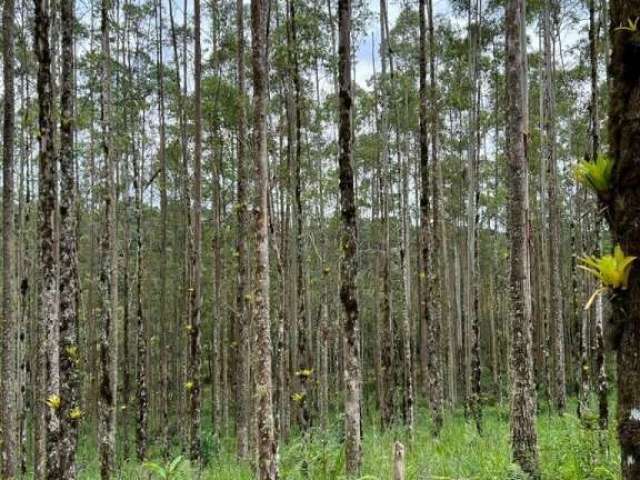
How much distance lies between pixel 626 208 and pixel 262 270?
4.64 metres

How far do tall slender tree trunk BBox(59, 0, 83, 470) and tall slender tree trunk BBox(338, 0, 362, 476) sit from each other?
11.1ft

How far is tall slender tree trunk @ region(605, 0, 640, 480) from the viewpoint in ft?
7.54

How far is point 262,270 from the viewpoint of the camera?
6621mm

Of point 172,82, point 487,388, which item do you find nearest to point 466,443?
point 172,82

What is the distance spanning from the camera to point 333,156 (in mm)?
24844

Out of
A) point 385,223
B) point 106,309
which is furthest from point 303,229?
point 106,309

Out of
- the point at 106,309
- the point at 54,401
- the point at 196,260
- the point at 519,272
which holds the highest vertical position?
the point at 196,260

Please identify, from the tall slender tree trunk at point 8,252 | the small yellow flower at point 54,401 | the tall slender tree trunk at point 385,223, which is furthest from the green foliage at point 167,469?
the tall slender tree trunk at point 385,223

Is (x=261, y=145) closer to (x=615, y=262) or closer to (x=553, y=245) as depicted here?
(x=615, y=262)

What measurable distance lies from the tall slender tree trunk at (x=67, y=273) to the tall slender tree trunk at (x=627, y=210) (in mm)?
6752

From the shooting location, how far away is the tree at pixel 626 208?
2.30 meters

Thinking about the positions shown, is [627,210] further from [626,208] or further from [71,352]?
[71,352]

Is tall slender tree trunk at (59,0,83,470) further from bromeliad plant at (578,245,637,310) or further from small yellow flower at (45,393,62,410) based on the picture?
bromeliad plant at (578,245,637,310)

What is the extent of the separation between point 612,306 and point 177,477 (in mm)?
4959
